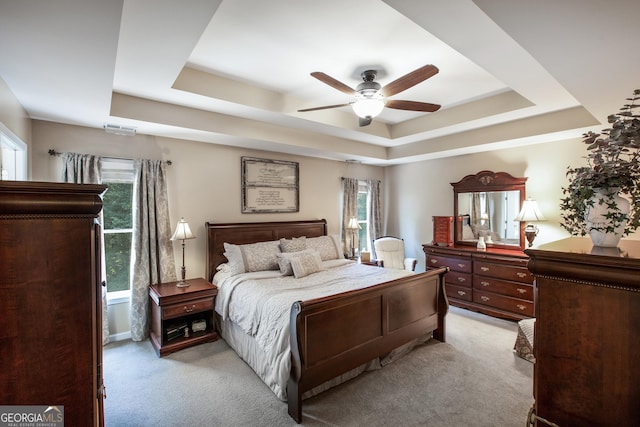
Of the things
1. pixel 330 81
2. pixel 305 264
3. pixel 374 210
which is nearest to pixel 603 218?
pixel 330 81

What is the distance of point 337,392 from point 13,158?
3.52 meters

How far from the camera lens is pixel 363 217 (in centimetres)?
597

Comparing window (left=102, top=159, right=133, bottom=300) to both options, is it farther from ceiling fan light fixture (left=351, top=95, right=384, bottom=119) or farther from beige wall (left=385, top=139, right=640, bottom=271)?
beige wall (left=385, top=139, right=640, bottom=271)

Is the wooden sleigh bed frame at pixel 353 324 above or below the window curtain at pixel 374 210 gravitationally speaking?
below

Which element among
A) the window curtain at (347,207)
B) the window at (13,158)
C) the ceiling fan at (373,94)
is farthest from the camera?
the window curtain at (347,207)

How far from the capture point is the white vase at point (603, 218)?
1096 millimetres

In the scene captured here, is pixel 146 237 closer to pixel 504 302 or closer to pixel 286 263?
pixel 286 263

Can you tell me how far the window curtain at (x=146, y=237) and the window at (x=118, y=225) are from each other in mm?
180

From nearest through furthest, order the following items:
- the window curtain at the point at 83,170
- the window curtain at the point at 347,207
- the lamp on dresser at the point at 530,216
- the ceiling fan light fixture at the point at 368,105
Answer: the ceiling fan light fixture at the point at 368,105, the window curtain at the point at 83,170, the lamp on dresser at the point at 530,216, the window curtain at the point at 347,207

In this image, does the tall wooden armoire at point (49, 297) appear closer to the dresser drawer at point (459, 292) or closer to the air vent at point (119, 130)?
the air vent at point (119, 130)

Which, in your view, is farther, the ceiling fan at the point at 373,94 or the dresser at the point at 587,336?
the ceiling fan at the point at 373,94

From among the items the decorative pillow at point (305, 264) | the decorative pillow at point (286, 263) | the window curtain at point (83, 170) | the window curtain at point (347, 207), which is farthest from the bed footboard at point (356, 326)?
the window curtain at point (83, 170)

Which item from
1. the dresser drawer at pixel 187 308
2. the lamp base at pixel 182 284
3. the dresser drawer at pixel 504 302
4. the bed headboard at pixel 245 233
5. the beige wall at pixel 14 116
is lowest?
the dresser drawer at pixel 504 302

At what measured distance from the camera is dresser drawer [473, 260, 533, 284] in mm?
3818
